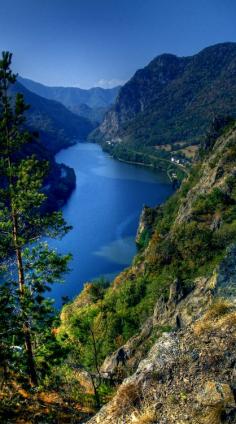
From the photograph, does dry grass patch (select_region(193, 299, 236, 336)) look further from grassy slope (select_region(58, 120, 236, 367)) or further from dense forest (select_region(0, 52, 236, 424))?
grassy slope (select_region(58, 120, 236, 367))

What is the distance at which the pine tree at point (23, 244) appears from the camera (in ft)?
64.2

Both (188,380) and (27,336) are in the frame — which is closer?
(188,380)

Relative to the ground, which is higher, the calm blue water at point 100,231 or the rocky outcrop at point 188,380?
the calm blue water at point 100,231

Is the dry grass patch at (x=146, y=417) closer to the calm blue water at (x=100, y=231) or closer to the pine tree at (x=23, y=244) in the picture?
the pine tree at (x=23, y=244)

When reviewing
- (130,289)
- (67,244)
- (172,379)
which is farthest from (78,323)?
(67,244)

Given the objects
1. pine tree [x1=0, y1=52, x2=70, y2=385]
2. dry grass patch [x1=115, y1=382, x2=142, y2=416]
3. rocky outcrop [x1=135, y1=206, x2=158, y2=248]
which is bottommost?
dry grass patch [x1=115, y1=382, x2=142, y2=416]

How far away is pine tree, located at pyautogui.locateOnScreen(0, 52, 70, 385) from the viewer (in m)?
19.6

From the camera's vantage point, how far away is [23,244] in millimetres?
21328

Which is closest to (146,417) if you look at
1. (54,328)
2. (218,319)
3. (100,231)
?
(218,319)

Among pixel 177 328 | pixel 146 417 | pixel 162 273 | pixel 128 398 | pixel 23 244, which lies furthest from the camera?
pixel 162 273

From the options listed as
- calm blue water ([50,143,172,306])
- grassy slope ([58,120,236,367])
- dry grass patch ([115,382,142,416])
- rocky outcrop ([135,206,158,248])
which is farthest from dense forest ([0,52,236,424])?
calm blue water ([50,143,172,306])

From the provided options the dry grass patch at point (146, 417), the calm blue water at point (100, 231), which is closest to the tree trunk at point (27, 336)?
the dry grass patch at point (146, 417)

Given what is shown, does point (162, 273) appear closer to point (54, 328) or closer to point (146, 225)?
point (54, 328)

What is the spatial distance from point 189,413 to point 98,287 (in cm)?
5965
